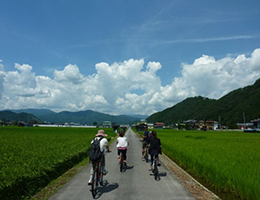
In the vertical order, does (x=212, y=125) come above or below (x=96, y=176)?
above

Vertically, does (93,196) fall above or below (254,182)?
below

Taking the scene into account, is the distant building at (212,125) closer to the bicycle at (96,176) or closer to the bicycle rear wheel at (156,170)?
→ the bicycle rear wheel at (156,170)

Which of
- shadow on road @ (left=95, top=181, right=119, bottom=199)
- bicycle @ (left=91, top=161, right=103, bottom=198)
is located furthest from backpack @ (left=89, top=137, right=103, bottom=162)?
shadow on road @ (left=95, top=181, right=119, bottom=199)

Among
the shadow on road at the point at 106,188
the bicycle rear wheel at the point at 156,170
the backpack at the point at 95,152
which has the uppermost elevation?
the backpack at the point at 95,152

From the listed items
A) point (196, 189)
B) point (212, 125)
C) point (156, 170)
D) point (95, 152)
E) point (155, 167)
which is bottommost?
point (196, 189)

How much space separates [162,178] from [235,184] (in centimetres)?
348

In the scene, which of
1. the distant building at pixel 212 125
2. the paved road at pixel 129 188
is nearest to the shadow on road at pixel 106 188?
the paved road at pixel 129 188

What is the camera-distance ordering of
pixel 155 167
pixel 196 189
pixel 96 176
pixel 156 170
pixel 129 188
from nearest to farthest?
1. pixel 96 176
2. pixel 129 188
3. pixel 196 189
4. pixel 156 170
5. pixel 155 167

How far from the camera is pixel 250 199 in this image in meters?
5.82

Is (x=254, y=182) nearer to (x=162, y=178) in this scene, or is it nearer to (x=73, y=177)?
(x=162, y=178)

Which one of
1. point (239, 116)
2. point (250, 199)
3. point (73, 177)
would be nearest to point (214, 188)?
point (250, 199)

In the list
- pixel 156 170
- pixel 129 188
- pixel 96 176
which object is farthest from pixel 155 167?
pixel 96 176

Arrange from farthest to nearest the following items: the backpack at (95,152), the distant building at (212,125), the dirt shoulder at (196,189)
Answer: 1. the distant building at (212,125)
2. the backpack at (95,152)
3. the dirt shoulder at (196,189)

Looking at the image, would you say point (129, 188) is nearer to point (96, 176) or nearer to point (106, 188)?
point (106, 188)
